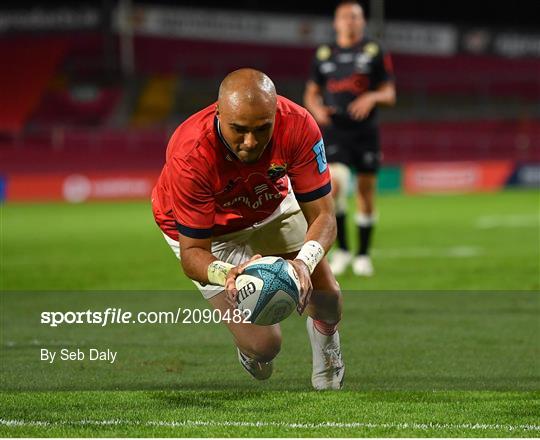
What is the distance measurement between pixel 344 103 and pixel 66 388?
225 inches

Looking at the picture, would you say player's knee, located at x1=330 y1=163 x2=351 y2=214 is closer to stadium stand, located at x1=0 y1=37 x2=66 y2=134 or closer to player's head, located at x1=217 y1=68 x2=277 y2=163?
player's head, located at x1=217 y1=68 x2=277 y2=163

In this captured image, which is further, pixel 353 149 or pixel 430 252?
pixel 430 252

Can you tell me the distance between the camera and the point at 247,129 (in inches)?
179

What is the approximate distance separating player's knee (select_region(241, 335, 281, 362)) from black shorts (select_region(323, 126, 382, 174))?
492cm

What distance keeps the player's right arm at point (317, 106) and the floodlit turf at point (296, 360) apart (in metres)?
1.48

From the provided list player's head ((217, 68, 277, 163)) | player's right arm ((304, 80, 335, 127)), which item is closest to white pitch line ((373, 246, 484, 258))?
player's right arm ((304, 80, 335, 127))

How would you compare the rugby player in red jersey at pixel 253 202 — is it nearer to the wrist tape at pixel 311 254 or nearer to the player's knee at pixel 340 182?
the wrist tape at pixel 311 254

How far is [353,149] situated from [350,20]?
1.21 metres

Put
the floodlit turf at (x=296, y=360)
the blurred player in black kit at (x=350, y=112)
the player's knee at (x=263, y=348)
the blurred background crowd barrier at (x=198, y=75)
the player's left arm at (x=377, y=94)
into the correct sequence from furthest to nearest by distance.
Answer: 1. the blurred background crowd barrier at (x=198, y=75)
2. the blurred player in black kit at (x=350, y=112)
3. the player's left arm at (x=377, y=94)
4. the player's knee at (x=263, y=348)
5. the floodlit turf at (x=296, y=360)

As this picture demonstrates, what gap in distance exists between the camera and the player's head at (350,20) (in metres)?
9.98

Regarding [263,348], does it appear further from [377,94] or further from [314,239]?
[377,94]

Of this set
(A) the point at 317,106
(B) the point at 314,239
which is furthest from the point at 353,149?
(B) the point at 314,239

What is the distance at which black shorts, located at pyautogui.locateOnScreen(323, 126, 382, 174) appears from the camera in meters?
10.2

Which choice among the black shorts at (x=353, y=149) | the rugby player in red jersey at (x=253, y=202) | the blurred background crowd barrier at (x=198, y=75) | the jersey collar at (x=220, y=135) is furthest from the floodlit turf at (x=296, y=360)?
the blurred background crowd barrier at (x=198, y=75)
